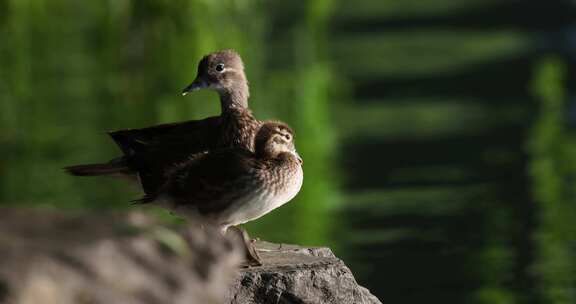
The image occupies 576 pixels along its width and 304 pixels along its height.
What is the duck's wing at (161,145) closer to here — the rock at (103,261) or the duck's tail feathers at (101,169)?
the duck's tail feathers at (101,169)

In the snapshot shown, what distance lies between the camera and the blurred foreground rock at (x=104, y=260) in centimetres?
357

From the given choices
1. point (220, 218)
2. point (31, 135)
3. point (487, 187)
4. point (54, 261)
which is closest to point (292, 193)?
point (220, 218)

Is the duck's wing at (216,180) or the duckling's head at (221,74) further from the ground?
the duckling's head at (221,74)

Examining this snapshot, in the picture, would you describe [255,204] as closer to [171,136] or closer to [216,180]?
[216,180]

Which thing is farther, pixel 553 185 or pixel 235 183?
pixel 553 185

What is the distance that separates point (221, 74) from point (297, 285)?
170cm

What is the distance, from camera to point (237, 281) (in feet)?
22.1

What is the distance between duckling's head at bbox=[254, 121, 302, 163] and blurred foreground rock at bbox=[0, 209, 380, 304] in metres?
2.97

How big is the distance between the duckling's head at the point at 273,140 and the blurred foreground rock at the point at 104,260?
297 cm

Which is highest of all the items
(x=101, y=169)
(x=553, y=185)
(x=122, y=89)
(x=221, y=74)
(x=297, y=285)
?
(x=553, y=185)

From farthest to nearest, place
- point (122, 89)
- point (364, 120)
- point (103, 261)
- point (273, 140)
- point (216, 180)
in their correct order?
point (364, 120) → point (122, 89) → point (273, 140) → point (216, 180) → point (103, 261)

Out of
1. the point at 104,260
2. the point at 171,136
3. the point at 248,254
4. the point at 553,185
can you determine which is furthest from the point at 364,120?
the point at 104,260

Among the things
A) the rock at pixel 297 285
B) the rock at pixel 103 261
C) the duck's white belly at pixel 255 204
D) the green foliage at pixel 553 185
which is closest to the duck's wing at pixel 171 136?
the duck's white belly at pixel 255 204

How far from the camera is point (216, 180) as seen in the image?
6891mm
